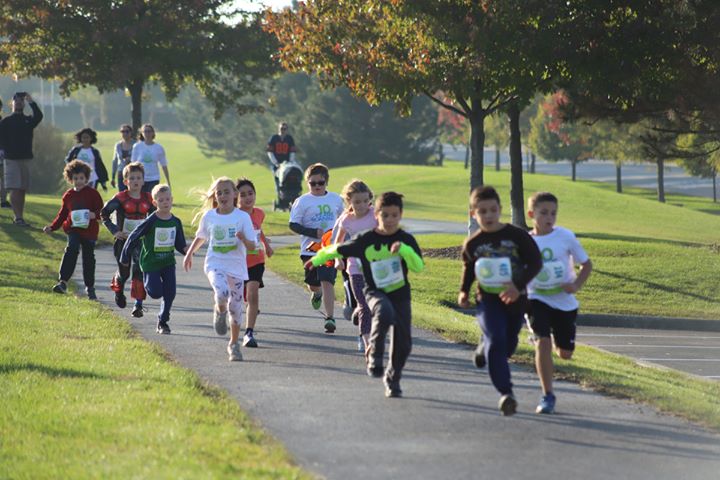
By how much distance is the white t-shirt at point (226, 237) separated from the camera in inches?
467

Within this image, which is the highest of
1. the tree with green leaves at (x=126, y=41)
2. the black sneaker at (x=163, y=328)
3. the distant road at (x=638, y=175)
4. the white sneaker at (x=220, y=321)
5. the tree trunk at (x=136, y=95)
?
the tree with green leaves at (x=126, y=41)

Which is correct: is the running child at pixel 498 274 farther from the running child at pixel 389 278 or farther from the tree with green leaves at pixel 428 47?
the tree with green leaves at pixel 428 47

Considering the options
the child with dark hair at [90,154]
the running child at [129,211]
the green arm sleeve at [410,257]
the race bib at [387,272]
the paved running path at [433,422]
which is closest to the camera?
the paved running path at [433,422]

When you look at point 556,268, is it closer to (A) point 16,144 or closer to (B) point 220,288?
(B) point 220,288

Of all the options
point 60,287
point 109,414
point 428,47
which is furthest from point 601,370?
point 428,47

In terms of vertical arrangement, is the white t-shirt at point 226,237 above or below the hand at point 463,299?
above

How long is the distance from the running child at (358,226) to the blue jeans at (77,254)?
4965 mm

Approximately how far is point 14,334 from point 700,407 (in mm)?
6393

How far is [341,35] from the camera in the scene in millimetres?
24484

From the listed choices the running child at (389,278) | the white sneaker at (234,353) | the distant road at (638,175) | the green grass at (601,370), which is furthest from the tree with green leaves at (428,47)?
the distant road at (638,175)

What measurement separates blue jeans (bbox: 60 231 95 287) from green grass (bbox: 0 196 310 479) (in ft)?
6.01

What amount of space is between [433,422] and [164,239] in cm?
497

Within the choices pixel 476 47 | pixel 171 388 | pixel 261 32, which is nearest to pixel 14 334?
pixel 171 388

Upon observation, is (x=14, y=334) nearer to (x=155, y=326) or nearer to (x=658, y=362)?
(x=155, y=326)
